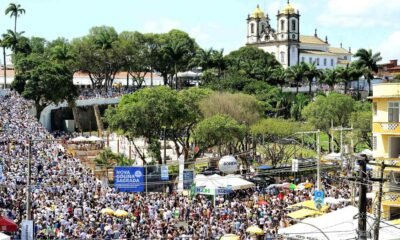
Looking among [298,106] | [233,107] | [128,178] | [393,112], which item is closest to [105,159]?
[233,107]

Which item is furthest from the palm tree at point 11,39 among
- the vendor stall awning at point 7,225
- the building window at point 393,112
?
the vendor stall awning at point 7,225

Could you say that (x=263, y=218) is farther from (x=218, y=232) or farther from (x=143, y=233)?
(x=143, y=233)

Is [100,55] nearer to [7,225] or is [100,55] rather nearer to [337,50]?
[7,225]

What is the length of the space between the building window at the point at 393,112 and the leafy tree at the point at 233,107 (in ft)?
85.8

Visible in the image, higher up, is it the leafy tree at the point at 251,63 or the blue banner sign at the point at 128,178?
the leafy tree at the point at 251,63

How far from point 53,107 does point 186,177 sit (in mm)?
42783

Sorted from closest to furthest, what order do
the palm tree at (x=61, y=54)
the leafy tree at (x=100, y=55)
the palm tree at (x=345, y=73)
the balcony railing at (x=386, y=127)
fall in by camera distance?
the balcony railing at (x=386, y=127)
the palm tree at (x=61, y=54)
the leafy tree at (x=100, y=55)
the palm tree at (x=345, y=73)

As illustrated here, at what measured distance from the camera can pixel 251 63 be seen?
105938 millimetres

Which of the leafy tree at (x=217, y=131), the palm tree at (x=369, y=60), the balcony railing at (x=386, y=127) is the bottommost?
the leafy tree at (x=217, y=131)

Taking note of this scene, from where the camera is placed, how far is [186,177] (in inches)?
1603

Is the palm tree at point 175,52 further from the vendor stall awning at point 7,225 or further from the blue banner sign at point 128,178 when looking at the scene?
the vendor stall awning at point 7,225

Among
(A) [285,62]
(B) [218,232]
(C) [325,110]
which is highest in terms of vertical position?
(A) [285,62]

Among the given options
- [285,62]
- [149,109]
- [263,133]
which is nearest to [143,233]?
[149,109]

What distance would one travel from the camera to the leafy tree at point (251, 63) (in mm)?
99812
